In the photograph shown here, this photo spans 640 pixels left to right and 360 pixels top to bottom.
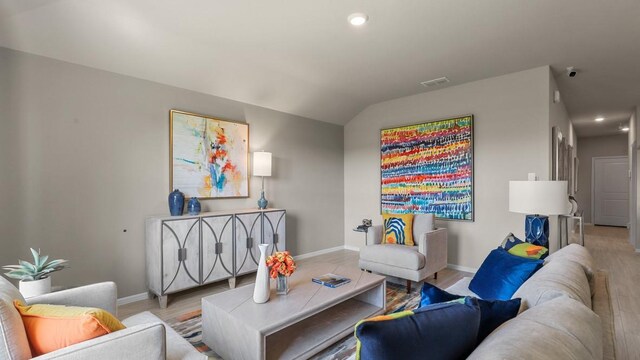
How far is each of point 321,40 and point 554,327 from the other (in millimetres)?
2786

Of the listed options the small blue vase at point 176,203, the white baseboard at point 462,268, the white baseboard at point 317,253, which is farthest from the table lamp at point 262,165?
the white baseboard at point 462,268

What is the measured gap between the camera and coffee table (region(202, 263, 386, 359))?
70.1 inches

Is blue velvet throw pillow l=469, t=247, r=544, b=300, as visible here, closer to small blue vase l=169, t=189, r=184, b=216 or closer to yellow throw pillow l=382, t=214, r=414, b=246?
yellow throw pillow l=382, t=214, r=414, b=246

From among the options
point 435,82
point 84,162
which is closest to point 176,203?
point 84,162

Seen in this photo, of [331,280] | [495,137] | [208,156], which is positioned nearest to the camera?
[331,280]

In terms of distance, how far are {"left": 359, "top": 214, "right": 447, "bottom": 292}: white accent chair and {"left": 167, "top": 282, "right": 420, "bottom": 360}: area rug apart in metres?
0.17

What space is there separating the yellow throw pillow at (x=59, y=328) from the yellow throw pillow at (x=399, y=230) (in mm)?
3070

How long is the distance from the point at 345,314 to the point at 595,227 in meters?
8.71

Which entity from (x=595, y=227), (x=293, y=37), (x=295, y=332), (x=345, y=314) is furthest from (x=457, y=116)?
(x=595, y=227)

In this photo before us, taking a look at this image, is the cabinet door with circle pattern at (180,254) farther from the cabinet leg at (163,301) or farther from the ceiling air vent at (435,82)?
the ceiling air vent at (435,82)

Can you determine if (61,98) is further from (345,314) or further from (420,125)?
(420,125)

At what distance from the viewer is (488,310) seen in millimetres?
1102

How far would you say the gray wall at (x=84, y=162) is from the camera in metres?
2.51

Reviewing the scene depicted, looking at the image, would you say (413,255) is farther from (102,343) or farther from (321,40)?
(102,343)
